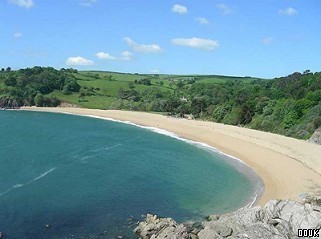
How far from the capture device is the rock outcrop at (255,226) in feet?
95.0

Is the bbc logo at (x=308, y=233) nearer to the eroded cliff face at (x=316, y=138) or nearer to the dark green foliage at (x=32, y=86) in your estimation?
the eroded cliff face at (x=316, y=138)

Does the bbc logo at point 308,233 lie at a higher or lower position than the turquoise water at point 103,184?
higher

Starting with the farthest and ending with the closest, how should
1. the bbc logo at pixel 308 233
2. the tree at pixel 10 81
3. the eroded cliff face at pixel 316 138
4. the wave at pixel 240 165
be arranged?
the tree at pixel 10 81 → the eroded cliff face at pixel 316 138 → the wave at pixel 240 165 → the bbc logo at pixel 308 233

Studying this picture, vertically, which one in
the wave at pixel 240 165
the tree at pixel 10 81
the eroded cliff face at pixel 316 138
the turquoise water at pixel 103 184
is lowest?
the turquoise water at pixel 103 184

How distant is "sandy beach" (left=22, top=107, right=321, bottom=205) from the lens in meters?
46.8

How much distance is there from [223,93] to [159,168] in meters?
83.3

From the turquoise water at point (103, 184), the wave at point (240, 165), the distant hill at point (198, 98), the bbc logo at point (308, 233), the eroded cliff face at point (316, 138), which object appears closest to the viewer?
the bbc logo at point (308, 233)

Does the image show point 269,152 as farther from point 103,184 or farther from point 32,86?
point 32,86

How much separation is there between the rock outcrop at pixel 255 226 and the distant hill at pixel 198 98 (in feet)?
153

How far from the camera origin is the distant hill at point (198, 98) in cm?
8675

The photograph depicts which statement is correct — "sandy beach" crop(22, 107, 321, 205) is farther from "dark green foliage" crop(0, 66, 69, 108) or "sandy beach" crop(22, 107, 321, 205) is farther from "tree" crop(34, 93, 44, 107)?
"dark green foliage" crop(0, 66, 69, 108)

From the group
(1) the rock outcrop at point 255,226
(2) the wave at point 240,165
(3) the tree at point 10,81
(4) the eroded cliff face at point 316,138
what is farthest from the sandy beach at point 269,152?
(3) the tree at point 10,81

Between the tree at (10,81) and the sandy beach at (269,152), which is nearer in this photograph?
the sandy beach at (269,152)

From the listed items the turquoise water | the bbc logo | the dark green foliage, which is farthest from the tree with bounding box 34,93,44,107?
the bbc logo
